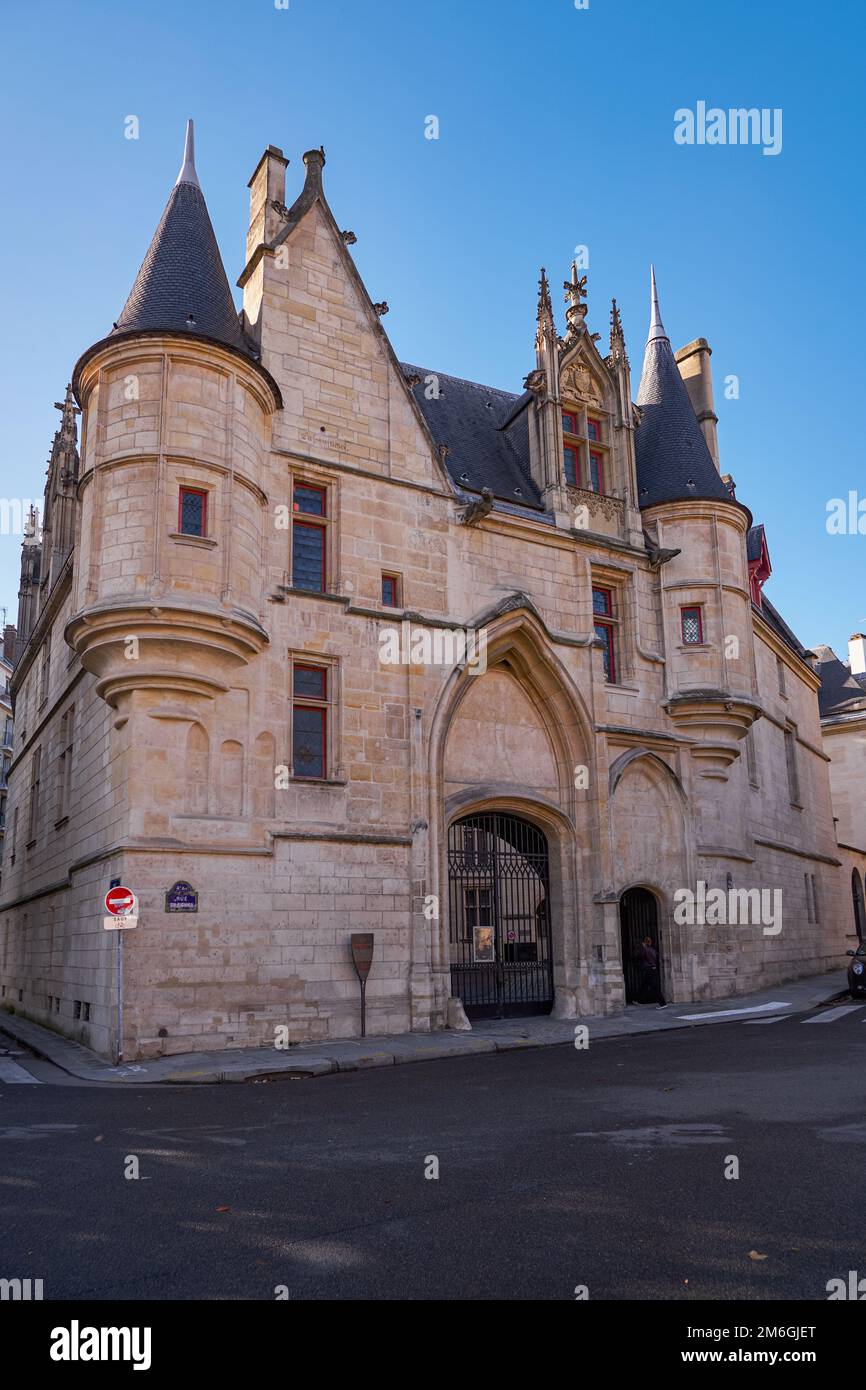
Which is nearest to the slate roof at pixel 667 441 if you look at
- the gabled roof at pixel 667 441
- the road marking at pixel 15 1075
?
the gabled roof at pixel 667 441

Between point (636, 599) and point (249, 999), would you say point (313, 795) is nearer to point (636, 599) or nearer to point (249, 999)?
point (249, 999)

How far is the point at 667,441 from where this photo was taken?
24578 millimetres

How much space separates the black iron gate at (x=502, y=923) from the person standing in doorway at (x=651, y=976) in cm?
231

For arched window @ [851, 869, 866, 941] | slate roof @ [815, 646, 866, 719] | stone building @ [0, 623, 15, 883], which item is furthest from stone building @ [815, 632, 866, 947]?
stone building @ [0, 623, 15, 883]

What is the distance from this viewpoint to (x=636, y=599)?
22703 mm

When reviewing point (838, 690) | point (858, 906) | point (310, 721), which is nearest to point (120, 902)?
point (310, 721)

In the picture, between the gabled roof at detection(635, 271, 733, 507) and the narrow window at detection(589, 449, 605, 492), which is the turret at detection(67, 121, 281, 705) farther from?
the gabled roof at detection(635, 271, 733, 507)

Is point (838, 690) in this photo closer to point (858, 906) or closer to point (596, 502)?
point (858, 906)

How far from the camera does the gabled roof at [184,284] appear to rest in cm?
1661

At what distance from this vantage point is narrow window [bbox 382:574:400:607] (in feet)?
61.5

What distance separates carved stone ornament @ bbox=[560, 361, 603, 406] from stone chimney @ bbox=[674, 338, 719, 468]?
596cm
